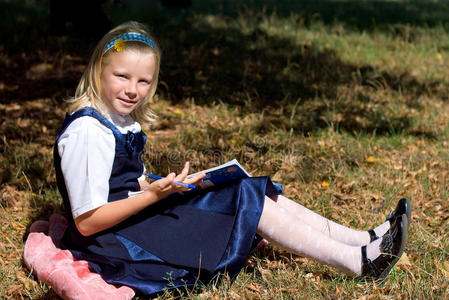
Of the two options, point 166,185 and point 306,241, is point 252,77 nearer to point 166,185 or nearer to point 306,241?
point 306,241

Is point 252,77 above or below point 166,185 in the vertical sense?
below

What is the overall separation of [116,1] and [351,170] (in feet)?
24.3

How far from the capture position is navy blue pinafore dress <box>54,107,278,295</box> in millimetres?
2779

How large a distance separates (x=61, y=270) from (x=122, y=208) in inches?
19.4

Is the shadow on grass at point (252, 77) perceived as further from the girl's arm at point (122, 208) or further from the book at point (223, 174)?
the girl's arm at point (122, 208)

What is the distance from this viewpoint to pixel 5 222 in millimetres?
3588

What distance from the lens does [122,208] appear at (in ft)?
8.71

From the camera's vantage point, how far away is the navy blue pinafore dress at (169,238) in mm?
2779

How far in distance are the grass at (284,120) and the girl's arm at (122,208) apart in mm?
538

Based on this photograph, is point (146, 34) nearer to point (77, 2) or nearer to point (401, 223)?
point (401, 223)

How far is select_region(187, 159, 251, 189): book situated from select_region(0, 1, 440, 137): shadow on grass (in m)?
2.39

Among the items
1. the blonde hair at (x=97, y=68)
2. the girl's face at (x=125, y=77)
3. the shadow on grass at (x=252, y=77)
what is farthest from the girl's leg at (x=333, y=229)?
the shadow on grass at (x=252, y=77)

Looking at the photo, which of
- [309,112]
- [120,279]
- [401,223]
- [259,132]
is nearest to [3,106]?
[259,132]

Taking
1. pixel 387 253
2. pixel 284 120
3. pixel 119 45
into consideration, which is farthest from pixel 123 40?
pixel 284 120
